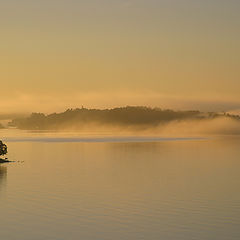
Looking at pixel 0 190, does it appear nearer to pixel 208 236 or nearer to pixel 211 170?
pixel 208 236

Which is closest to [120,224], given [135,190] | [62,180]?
[135,190]

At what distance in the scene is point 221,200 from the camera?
6975 cm

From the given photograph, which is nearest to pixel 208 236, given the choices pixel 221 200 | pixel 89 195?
pixel 221 200

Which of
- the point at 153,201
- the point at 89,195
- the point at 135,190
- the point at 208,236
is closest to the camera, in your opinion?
the point at 208,236

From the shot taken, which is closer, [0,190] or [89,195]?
[89,195]

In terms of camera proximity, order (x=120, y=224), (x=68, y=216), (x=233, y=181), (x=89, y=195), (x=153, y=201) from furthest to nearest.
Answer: (x=233, y=181), (x=89, y=195), (x=153, y=201), (x=68, y=216), (x=120, y=224)

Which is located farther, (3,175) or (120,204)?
(3,175)

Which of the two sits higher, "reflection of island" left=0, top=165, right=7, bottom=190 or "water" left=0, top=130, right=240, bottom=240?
"reflection of island" left=0, top=165, right=7, bottom=190

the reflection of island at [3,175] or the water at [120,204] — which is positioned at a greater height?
the reflection of island at [3,175]

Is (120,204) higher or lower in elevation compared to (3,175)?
lower

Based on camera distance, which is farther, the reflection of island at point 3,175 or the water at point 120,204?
the reflection of island at point 3,175

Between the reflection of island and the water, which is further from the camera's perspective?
the reflection of island

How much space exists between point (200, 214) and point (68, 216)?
15.8m

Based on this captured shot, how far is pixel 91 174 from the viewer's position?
357ft
